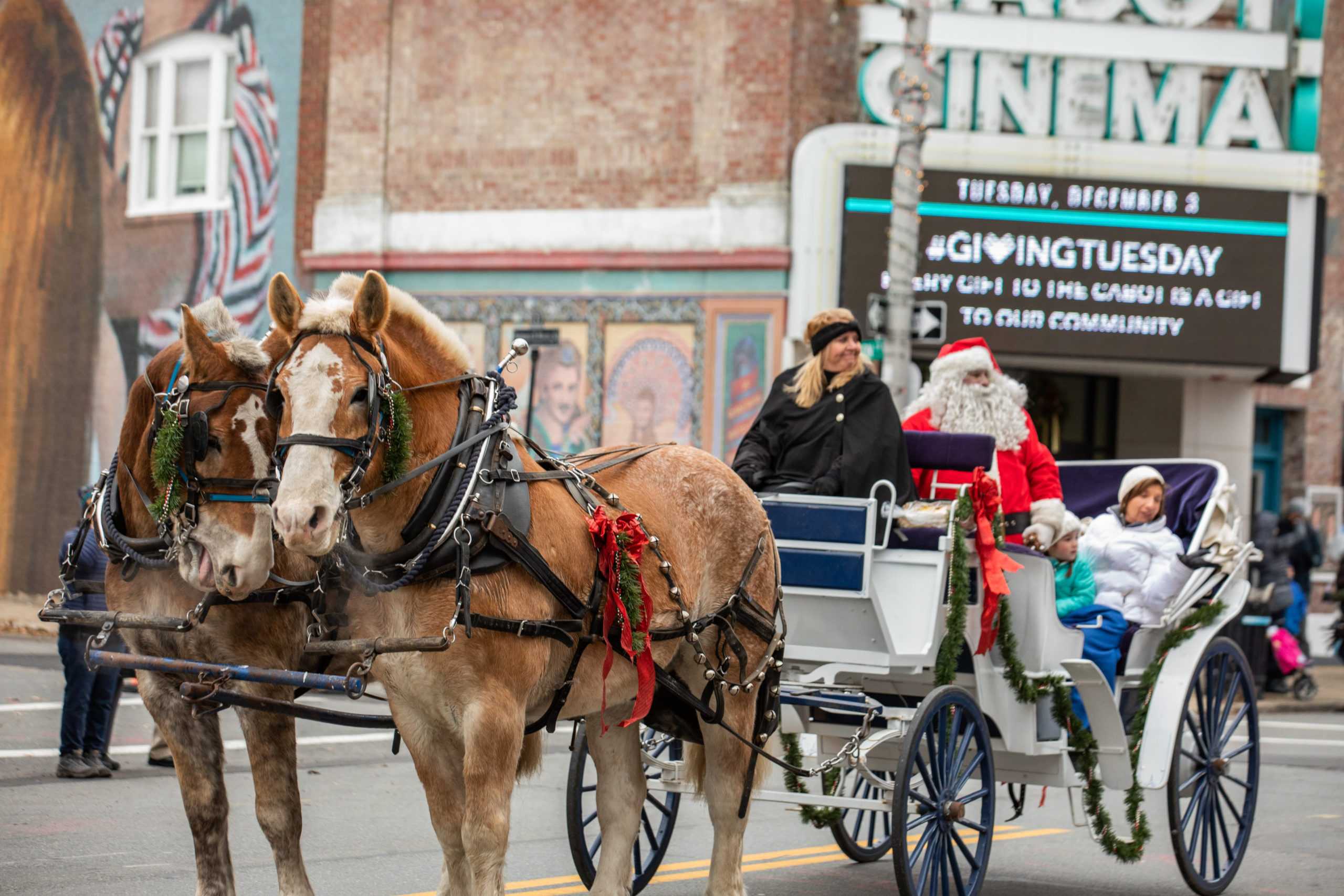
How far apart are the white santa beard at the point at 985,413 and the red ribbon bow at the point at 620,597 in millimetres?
2753

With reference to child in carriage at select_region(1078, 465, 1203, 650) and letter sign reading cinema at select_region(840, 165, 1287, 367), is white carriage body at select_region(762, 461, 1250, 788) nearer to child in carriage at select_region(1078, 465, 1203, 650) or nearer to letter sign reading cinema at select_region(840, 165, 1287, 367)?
child in carriage at select_region(1078, 465, 1203, 650)

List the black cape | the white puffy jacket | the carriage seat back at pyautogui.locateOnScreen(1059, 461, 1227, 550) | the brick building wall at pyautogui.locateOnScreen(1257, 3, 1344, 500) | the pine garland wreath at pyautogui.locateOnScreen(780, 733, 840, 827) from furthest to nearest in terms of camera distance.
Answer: the brick building wall at pyautogui.locateOnScreen(1257, 3, 1344, 500) < the carriage seat back at pyautogui.locateOnScreen(1059, 461, 1227, 550) < the white puffy jacket < the pine garland wreath at pyautogui.locateOnScreen(780, 733, 840, 827) < the black cape

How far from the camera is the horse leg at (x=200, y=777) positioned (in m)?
5.54

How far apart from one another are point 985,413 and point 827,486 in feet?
3.76

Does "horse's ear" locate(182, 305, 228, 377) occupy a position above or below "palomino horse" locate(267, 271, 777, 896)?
above

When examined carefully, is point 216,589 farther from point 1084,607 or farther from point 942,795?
point 1084,607

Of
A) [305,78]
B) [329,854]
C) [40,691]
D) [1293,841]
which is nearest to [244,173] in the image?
[305,78]

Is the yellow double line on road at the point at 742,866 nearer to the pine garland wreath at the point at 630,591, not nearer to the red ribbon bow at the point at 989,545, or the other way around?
the red ribbon bow at the point at 989,545

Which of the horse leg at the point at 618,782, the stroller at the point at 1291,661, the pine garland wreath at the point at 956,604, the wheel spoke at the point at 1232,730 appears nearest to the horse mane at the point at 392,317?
the horse leg at the point at 618,782

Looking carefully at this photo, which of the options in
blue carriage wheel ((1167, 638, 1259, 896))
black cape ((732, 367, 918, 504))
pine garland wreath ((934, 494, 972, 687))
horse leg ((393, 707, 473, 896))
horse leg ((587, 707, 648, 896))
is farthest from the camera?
blue carriage wheel ((1167, 638, 1259, 896))

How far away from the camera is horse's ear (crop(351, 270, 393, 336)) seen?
4891 millimetres

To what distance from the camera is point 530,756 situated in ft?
18.1

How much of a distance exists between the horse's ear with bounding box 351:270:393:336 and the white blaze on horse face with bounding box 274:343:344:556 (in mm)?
160

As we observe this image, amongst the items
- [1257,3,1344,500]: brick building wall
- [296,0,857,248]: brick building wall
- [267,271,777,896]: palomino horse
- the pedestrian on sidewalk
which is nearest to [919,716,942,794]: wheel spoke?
[267,271,777,896]: palomino horse
